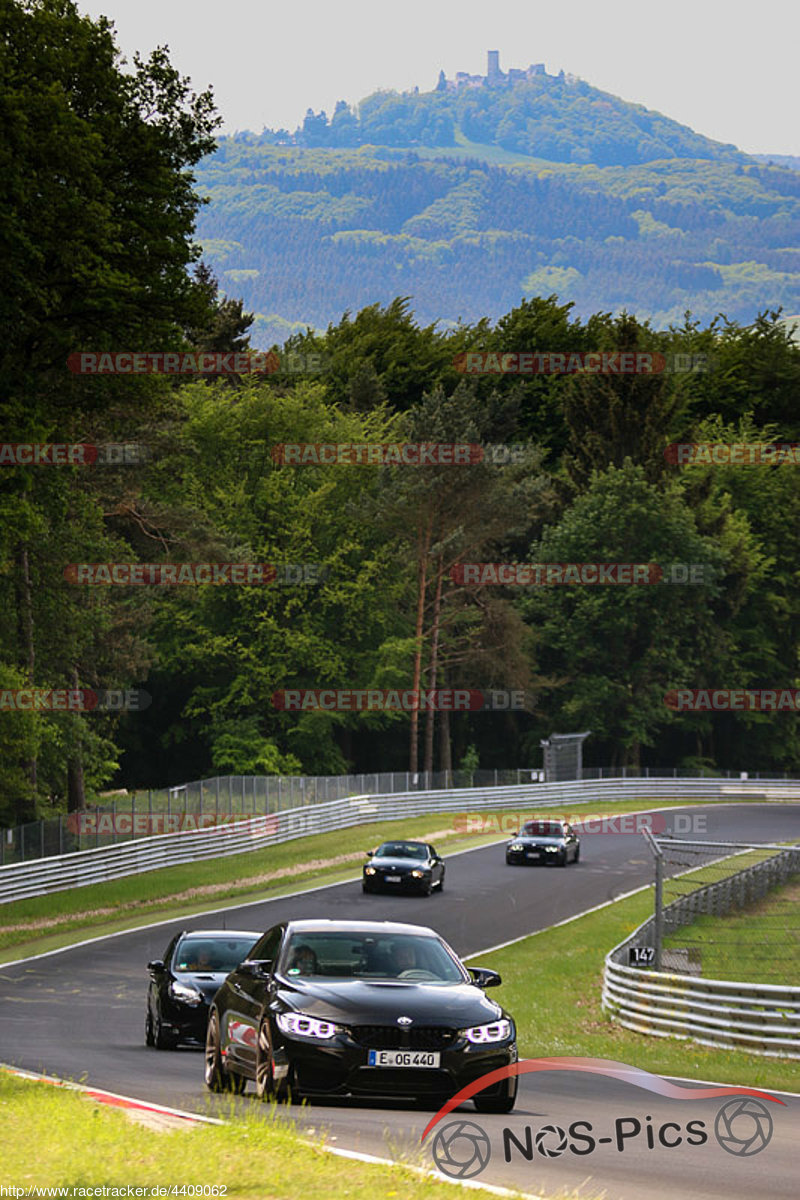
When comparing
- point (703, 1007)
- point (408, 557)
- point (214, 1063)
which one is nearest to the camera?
point (214, 1063)

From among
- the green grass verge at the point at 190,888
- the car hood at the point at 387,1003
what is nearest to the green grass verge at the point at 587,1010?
the car hood at the point at 387,1003

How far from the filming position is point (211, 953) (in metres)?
19.0

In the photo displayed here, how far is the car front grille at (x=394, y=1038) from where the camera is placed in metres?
10.8

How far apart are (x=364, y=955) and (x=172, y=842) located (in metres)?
33.9

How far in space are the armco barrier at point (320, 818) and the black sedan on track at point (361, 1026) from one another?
1035 inches

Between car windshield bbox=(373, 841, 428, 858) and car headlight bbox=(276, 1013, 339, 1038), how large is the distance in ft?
98.1

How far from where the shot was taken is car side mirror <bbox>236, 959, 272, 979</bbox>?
39.1 ft

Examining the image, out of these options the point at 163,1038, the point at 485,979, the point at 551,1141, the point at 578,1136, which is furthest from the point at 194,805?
the point at 551,1141

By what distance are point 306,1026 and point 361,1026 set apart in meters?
0.38

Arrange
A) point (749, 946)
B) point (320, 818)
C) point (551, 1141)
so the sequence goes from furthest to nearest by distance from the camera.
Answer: point (320, 818) → point (749, 946) → point (551, 1141)

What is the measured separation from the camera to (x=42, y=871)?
126 ft

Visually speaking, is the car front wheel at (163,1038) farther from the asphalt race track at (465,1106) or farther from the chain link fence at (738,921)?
the chain link fence at (738,921)

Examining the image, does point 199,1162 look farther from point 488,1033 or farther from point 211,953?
point 211,953

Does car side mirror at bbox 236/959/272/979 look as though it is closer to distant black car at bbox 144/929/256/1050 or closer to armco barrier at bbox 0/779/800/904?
distant black car at bbox 144/929/256/1050
